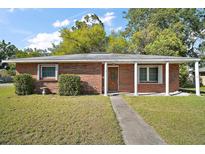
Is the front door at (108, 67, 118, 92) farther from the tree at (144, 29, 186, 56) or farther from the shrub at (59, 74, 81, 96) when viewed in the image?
the tree at (144, 29, 186, 56)

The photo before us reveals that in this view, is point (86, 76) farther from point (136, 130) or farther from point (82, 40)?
point (82, 40)

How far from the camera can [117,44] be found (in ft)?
128

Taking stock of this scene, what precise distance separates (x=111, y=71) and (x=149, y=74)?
2794 millimetres

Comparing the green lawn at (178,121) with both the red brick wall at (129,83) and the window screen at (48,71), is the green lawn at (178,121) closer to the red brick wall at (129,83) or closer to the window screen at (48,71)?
the red brick wall at (129,83)

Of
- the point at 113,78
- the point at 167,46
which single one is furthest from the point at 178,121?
the point at 167,46

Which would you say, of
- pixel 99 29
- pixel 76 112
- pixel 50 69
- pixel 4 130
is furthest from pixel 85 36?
pixel 4 130

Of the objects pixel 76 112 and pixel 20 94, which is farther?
pixel 20 94

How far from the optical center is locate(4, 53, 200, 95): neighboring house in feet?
Answer: 54.3

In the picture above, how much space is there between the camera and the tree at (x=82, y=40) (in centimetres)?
3906

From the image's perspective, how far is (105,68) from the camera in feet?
53.9

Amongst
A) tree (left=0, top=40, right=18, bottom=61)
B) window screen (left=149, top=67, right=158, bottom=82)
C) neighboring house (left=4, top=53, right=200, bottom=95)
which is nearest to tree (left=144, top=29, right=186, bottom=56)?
neighboring house (left=4, top=53, right=200, bottom=95)

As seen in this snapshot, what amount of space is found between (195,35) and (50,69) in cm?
2468

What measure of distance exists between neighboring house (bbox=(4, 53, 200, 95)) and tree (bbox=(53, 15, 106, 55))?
21487mm
